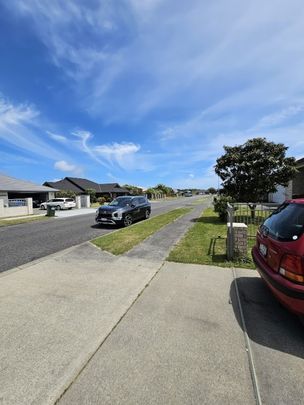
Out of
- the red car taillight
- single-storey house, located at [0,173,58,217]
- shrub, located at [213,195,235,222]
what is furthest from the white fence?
the red car taillight

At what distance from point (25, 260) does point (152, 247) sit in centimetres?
371

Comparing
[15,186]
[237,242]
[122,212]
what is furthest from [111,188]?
[237,242]

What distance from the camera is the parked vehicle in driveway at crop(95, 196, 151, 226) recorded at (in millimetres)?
13859

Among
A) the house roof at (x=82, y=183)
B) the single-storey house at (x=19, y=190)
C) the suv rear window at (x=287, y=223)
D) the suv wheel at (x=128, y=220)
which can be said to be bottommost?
the suv wheel at (x=128, y=220)

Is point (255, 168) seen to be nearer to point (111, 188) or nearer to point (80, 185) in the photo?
point (80, 185)

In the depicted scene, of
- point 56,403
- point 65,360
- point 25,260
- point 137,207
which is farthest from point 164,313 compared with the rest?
point 137,207

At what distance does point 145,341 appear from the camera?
309cm

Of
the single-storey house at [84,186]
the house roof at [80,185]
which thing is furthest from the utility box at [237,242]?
the house roof at [80,185]

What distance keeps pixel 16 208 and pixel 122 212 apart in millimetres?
13487

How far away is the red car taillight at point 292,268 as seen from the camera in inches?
121

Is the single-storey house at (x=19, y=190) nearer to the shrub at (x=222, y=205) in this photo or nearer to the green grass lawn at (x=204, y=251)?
the shrub at (x=222, y=205)

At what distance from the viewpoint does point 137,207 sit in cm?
1611

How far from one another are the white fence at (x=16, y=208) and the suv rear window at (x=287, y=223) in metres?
22.0

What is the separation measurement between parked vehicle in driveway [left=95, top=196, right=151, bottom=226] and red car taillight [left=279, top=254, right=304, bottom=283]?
436 inches
